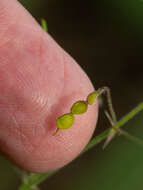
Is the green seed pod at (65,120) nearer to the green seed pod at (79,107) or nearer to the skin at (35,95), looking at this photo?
the green seed pod at (79,107)

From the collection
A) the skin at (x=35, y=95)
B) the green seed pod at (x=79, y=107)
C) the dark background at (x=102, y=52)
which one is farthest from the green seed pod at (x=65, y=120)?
the dark background at (x=102, y=52)

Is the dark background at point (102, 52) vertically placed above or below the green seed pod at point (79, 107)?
below

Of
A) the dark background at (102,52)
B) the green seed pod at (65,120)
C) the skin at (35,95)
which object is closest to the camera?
the green seed pod at (65,120)

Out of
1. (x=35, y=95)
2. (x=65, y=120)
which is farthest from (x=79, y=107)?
(x=35, y=95)

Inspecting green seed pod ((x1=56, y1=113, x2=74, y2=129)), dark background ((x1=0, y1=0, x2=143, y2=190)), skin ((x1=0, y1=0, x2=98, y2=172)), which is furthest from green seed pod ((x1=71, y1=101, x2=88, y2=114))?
dark background ((x1=0, y1=0, x2=143, y2=190))

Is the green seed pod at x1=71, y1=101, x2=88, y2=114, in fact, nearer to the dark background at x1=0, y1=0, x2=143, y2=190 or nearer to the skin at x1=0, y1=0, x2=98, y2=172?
the skin at x1=0, y1=0, x2=98, y2=172

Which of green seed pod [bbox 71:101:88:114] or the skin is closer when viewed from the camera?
green seed pod [bbox 71:101:88:114]

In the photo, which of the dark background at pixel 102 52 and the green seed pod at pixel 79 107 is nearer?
the green seed pod at pixel 79 107

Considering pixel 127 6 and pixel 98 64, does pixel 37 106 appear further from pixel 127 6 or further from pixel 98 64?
pixel 127 6
